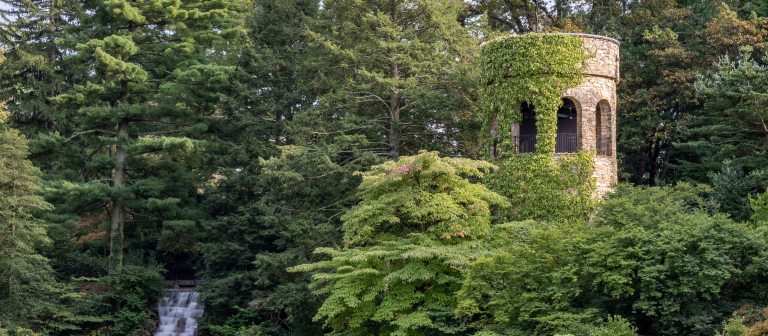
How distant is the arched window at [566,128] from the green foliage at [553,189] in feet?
1.71

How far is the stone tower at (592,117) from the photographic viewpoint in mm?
24875

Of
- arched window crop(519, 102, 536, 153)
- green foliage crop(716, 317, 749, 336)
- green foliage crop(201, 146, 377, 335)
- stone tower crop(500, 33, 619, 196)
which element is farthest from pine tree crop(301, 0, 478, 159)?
green foliage crop(716, 317, 749, 336)

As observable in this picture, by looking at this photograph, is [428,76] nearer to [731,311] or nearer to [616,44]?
[616,44]

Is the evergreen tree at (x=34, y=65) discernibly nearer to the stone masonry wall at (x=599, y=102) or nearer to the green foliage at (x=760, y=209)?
the stone masonry wall at (x=599, y=102)

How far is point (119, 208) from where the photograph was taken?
3266cm

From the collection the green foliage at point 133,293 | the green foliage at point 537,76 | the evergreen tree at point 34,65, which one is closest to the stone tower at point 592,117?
the green foliage at point 537,76

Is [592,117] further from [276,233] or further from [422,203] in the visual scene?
[276,233]

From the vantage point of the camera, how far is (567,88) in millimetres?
24859

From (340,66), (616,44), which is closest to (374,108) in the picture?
(340,66)

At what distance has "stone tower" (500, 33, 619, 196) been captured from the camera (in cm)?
2488

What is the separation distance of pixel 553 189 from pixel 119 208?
1507 centimetres

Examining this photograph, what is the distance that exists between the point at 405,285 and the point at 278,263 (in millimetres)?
7347

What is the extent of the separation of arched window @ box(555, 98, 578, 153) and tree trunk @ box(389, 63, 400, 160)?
17.1 ft

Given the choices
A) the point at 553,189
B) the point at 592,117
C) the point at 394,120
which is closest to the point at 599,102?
the point at 592,117
